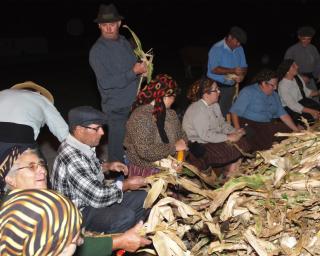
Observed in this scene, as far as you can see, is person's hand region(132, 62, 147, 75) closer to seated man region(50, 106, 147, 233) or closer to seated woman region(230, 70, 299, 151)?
seated woman region(230, 70, 299, 151)

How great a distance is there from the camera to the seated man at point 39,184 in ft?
10.5

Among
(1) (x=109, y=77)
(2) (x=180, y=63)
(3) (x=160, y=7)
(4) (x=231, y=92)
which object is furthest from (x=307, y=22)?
(1) (x=109, y=77)

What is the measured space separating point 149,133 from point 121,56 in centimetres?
121

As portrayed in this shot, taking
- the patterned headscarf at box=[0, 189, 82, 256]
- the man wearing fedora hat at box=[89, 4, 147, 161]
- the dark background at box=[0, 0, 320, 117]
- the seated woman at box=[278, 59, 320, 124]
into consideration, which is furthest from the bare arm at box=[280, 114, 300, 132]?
the patterned headscarf at box=[0, 189, 82, 256]

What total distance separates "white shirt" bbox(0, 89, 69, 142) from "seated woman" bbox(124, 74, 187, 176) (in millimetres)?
776

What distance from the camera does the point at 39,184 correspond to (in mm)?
3215

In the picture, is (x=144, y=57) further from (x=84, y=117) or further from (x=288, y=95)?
(x=288, y=95)

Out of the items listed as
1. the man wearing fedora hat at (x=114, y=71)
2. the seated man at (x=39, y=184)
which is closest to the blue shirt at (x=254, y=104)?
the man wearing fedora hat at (x=114, y=71)

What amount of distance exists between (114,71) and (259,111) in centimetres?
206

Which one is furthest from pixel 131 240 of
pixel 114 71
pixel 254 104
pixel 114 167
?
pixel 254 104

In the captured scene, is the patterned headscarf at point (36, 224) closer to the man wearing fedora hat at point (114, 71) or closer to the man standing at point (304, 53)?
the man wearing fedora hat at point (114, 71)

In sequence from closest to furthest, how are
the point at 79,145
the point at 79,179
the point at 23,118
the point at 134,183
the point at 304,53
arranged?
the point at 79,179, the point at 79,145, the point at 23,118, the point at 134,183, the point at 304,53

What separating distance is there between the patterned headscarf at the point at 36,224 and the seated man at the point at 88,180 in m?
1.83

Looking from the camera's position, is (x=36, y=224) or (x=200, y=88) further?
(x=200, y=88)
